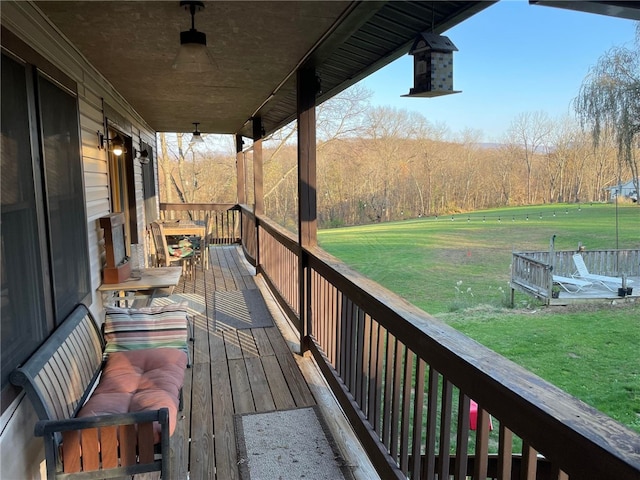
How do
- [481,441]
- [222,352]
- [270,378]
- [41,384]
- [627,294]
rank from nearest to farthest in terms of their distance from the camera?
[481,441] < [41,384] < [270,378] < [222,352] < [627,294]

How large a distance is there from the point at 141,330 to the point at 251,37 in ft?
6.53

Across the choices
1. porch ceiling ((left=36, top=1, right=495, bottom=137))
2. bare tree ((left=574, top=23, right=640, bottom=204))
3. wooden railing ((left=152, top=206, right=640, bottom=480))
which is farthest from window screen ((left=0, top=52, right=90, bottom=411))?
bare tree ((left=574, top=23, right=640, bottom=204))

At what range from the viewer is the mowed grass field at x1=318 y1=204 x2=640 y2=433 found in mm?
10688

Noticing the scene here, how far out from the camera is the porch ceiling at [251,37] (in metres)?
2.18

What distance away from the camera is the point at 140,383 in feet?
7.22

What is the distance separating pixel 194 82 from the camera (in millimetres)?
4066

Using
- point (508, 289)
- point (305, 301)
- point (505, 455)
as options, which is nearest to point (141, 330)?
point (305, 301)

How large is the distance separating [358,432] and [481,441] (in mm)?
1181

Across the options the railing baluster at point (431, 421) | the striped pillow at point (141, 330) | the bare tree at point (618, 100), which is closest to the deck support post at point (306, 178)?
the striped pillow at point (141, 330)

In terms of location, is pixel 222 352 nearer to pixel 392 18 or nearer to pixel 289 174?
pixel 392 18

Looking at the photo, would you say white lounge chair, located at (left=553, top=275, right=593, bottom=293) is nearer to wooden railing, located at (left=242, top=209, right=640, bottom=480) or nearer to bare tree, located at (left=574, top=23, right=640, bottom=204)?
bare tree, located at (left=574, top=23, right=640, bottom=204)

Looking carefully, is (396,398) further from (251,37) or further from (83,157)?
(83,157)

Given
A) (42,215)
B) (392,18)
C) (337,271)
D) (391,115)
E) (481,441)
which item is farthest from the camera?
(391,115)

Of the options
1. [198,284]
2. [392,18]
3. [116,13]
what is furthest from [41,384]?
[198,284]
